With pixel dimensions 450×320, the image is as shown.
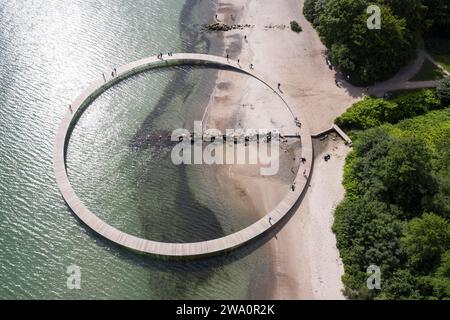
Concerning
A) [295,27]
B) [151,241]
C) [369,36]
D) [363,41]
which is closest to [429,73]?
[369,36]

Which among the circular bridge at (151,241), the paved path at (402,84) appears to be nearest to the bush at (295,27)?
the circular bridge at (151,241)

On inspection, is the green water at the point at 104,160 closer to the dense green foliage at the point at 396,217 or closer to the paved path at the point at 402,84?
the dense green foliage at the point at 396,217

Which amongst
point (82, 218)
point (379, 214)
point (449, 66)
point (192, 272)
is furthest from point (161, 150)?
point (449, 66)

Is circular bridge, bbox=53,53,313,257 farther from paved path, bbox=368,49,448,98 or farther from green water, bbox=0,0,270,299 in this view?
paved path, bbox=368,49,448,98

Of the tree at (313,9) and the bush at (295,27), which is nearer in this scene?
the tree at (313,9)

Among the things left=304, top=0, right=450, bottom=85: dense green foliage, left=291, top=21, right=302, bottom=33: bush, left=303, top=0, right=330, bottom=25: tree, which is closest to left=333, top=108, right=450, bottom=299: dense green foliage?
left=304, top=0, right=450, bottom=85: dense green foliage
